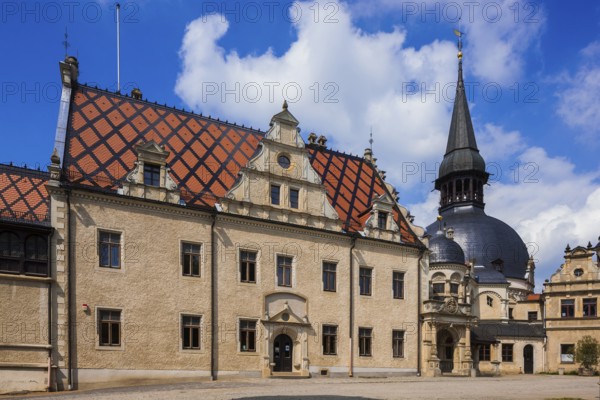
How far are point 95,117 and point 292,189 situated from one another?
34.0 ft

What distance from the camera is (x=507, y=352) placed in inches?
1790

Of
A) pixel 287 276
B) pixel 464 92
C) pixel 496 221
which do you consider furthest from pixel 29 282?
pixel 464 92

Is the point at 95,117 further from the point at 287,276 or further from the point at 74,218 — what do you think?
the point at 287,276

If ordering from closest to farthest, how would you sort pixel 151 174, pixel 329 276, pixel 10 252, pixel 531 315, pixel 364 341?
1. pixel 10 252
2. pixel 151 174
3. pixel 329 276
4. pixel 364 341
5. pixel 531 315

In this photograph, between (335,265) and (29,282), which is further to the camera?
(335,265)

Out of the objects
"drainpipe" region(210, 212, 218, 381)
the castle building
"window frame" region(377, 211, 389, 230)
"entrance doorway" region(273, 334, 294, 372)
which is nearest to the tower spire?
the castle building

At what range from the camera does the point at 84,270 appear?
21625 millimetres

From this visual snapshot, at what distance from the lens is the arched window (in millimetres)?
19828

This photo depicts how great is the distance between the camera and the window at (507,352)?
148ft

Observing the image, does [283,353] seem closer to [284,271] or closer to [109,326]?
[284,271]

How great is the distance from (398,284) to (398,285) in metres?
0.06

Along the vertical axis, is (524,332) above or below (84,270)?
below

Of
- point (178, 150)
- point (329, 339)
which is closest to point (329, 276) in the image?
point (329, 339)

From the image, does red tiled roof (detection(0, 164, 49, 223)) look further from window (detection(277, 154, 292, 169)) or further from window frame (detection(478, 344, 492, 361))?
window frame (detection(478, 344, 492, 361))
